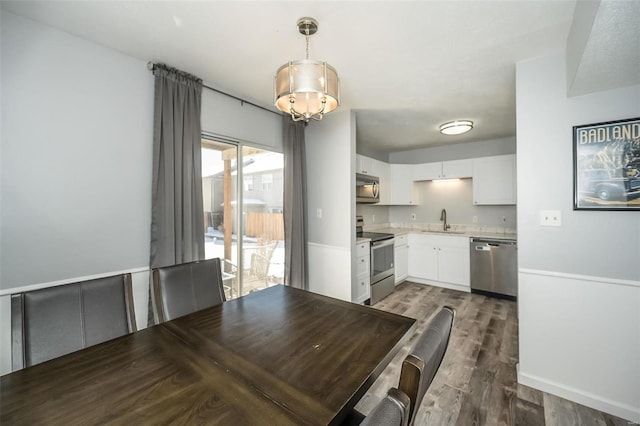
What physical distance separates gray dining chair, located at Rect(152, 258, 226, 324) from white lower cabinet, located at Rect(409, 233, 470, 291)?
11.8 feet

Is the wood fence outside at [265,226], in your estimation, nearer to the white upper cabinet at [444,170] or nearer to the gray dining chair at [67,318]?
the gray dining chair at [67,318]

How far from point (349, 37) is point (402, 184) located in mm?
3467

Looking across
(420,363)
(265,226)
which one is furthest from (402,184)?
(420,363)

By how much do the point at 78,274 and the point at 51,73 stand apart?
1.35 m

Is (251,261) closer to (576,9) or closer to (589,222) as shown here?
(589,222)

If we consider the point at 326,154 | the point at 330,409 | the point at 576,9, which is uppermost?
the point at 576,9

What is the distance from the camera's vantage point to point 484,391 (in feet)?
6.23

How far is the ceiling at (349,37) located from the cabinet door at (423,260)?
2512 mm

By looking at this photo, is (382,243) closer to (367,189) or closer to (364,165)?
(367,189)

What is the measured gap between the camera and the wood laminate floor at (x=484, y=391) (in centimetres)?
165

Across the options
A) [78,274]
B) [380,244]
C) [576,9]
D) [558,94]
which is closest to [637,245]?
[558,94]

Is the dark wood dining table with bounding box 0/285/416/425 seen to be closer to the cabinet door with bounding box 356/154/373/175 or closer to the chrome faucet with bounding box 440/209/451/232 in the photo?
the cabinet door with bounding box 356/154/373/175

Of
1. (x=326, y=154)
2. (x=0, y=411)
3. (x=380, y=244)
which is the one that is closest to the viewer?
(x=0, y=411)

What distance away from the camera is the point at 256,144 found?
3.00 meters
